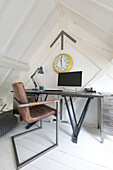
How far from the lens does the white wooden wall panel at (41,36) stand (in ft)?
7.29

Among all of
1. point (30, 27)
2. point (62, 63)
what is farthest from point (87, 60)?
point (30, 27)

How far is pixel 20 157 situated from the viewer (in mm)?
1103

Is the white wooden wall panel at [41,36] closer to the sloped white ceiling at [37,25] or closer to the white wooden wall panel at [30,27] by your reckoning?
the sloped white ceiling at [37,25]

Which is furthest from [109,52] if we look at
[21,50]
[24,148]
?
[24,148]

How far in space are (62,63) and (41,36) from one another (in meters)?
1.05

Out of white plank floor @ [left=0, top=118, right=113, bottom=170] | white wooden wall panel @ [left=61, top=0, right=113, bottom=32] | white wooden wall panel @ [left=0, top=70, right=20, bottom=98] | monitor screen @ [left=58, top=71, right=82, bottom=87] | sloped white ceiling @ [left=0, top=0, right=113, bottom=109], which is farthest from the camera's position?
white wooden wall panel @ [left=0, top=70, right=20, bottom=98]

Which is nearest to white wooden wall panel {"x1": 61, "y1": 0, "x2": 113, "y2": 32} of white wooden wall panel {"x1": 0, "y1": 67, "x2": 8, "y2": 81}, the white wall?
the white wall

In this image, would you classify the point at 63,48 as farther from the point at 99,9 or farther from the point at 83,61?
the point at 99,9

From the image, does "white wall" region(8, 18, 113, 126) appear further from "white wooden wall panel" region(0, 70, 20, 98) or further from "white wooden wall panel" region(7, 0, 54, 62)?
"white wooden wall panel" region(0, 70, 20, 98)

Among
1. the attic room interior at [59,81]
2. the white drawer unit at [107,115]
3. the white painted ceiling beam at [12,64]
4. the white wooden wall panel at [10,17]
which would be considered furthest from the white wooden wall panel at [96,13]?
the white painted ceiling beam at [12,64]

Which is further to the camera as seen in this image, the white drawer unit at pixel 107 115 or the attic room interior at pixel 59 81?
the white drawer unit at pixel 107 115

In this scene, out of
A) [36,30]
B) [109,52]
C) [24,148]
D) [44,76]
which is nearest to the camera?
[24,148]

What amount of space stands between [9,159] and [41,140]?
20.1 inches

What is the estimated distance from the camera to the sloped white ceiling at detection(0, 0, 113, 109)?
1452 mm
